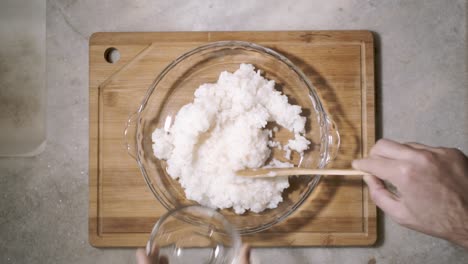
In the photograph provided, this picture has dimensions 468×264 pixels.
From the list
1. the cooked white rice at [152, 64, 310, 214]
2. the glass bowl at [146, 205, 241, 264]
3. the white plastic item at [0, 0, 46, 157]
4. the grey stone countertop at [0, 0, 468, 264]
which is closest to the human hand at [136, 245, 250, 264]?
the glass bowl at [146, 205, 241, 264]

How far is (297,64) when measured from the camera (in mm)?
1368

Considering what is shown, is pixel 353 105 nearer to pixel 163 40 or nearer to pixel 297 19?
pixel 297 19

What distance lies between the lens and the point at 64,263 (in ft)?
4.65

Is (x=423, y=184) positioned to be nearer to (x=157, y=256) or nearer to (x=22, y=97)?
(x=157, y=256)

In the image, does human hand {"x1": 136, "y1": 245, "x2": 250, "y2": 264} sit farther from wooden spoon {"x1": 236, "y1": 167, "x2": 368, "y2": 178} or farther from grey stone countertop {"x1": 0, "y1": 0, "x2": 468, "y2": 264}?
grey stone countertop {"x1": 0, "y1": 0, "x2": 468, "y2": 264}

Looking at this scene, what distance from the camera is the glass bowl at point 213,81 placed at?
1.35m

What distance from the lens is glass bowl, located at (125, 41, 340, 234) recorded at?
135 cm

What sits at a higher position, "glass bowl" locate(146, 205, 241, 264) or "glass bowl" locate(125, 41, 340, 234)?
"glass bowl" locate(125, 41, 340, 234)

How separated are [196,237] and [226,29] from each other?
2.24 ft

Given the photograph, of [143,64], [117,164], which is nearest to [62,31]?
[143,64]

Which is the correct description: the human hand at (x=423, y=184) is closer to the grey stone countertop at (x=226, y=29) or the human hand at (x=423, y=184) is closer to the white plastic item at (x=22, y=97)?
the grey stone countertop at (x=226, y=29)

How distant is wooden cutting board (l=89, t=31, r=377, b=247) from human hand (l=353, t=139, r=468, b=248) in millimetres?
243

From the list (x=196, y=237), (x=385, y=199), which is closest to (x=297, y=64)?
(x=385, y=199)

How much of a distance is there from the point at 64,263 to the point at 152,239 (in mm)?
477
